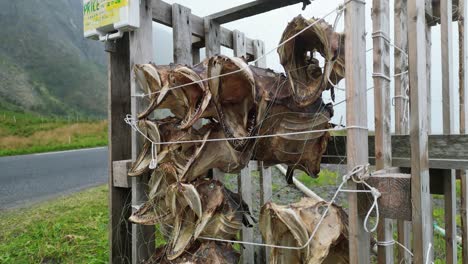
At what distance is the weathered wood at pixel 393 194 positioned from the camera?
105cm

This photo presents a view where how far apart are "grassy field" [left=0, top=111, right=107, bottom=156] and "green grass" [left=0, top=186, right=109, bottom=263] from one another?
1006 centimetres

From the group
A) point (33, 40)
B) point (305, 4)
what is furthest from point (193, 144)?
point (33, 40)

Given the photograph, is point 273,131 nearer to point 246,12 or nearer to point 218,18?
point 246,12

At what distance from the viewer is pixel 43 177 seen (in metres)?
8.27

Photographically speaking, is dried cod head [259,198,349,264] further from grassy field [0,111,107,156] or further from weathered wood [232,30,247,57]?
grassy field [0,111,107,156]

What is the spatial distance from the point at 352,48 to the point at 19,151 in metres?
15.5

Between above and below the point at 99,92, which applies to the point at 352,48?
below

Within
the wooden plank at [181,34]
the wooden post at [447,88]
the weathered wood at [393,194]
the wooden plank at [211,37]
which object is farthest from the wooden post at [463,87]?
the wooden plank at [181,34]

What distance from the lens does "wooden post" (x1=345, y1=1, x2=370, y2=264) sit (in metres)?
1.07

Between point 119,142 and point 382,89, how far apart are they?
5.59 feet

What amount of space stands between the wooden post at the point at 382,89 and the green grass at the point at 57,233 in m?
2.76

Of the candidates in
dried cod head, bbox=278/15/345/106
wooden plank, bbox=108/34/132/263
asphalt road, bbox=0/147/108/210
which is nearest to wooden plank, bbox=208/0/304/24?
wooden plank, bbox=108/34/132/263

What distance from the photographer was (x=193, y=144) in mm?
1724

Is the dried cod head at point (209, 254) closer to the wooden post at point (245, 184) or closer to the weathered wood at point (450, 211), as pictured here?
the weathered wood at point (450, 211)
